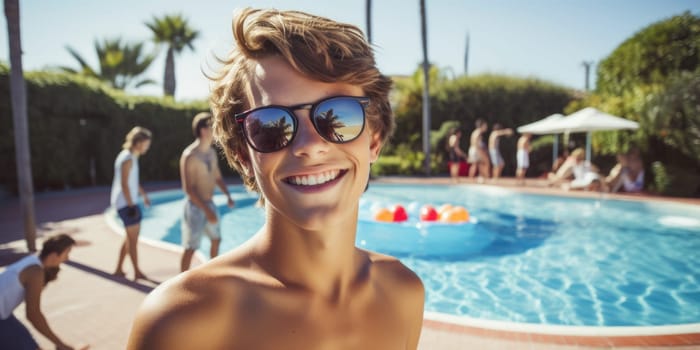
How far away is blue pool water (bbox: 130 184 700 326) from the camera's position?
5406mm

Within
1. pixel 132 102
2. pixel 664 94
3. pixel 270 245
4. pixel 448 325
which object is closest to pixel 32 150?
pixel 132 102

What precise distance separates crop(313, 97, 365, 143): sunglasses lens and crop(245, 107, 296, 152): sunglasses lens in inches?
3.1

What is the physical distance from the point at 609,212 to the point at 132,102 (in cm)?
1759

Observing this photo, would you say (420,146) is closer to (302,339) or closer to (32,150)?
(32,150)

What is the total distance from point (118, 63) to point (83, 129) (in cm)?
1488

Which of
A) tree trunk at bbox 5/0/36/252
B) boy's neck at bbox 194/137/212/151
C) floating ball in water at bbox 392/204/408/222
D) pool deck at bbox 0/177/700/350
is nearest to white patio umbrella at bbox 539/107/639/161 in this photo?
floating ball in water at bbox 392/204/408/222

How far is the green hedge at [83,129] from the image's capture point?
13.2 m

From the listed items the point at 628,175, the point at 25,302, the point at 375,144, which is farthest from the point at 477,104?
the point at 375,144

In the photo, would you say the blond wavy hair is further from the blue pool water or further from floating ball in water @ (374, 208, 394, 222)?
floating ball in water @ (374, 208, 394, 222)

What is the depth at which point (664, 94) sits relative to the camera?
12781mm

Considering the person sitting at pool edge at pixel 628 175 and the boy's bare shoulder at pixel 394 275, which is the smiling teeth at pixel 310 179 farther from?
the person sitting at pool edge at pixel 628 175

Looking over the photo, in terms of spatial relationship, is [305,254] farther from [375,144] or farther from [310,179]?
[375,144]

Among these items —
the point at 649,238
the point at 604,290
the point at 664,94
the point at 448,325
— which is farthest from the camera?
the point at 664,94

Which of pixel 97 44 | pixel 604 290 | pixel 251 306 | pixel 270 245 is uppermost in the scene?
pixel 97 44
